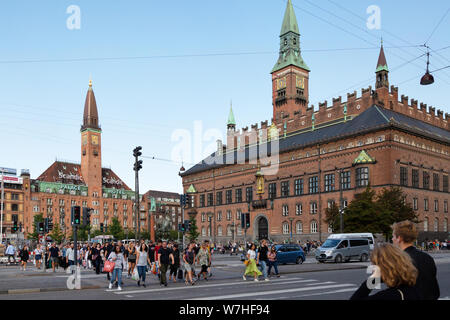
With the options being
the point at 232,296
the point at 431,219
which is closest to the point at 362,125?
the point at 431,219

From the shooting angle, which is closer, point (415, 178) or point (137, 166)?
point (137, 166)

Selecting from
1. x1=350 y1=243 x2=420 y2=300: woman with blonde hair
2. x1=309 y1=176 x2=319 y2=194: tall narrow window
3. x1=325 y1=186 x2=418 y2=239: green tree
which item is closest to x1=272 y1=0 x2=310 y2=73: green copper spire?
x1=309 y1=176 x2=319 y2=194: tall narrow window

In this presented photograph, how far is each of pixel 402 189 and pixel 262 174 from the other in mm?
25650

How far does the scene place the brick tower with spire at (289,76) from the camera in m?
89.1

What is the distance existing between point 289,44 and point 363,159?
4017 centimetres

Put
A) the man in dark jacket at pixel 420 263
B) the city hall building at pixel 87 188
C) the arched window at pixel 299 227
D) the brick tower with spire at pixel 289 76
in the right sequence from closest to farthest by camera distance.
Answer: the man in dark jacket at pixel 420 263, the arched window at pixel 299 227, the brick tower with spire at pixel 289 76, the city hall building at pixel 87 188

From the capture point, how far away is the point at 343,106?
2793 inches

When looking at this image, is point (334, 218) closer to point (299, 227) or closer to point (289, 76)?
point (299, 227)

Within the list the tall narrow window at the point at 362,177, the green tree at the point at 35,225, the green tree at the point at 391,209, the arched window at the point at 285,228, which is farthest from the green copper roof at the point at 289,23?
the green tree at the point at 35,225

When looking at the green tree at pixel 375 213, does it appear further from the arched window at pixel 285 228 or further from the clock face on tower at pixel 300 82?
the clock face on tower at pixel 300 82

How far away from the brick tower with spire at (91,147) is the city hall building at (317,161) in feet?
167

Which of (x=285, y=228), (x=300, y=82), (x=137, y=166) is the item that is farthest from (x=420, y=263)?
(x=300, y=82)

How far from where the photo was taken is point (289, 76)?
9019cm
